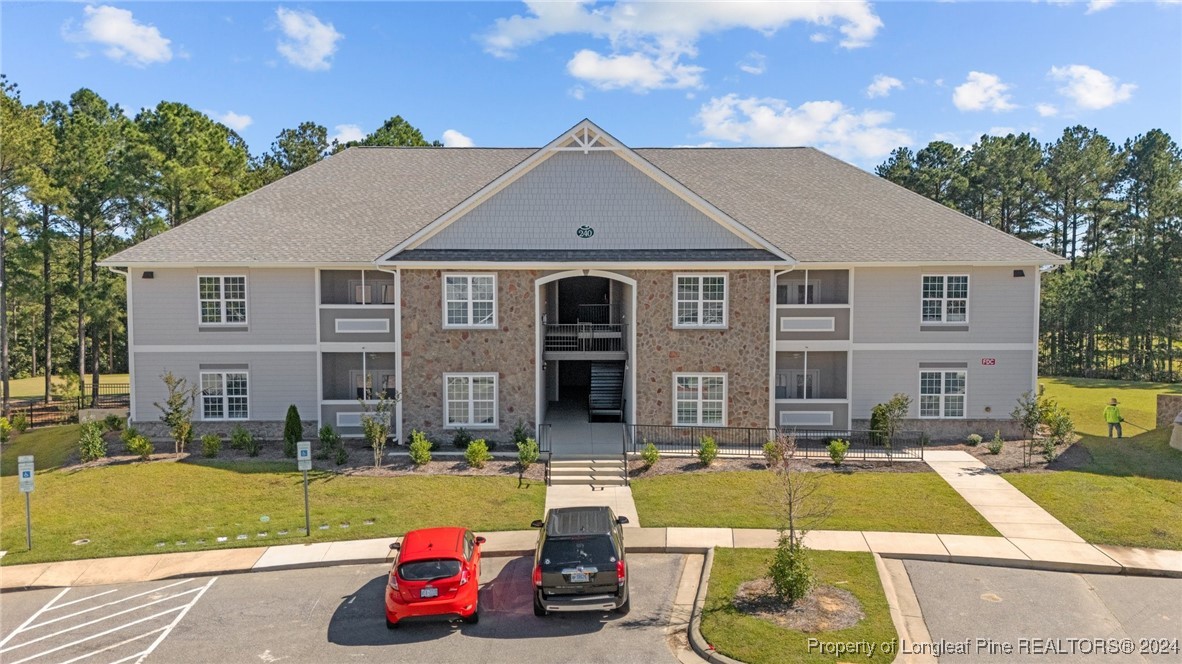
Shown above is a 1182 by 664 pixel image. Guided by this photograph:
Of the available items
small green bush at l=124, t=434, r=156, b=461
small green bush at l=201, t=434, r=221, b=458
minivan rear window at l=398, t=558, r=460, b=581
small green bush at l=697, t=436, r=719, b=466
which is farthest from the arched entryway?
small green bush at l=124, t=434, r=156, b=461

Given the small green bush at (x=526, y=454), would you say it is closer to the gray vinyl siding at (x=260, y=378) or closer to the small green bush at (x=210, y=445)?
the gray vinyl siding at (x=260, y=378)

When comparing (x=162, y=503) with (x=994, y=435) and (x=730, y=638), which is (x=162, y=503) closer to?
(x=730, y=638)

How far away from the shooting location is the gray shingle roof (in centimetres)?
2673

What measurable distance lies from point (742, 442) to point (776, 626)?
43.2 ft

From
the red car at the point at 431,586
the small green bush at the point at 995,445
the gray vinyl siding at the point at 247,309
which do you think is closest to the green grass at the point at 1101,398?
the small green bush at the point at 995,445

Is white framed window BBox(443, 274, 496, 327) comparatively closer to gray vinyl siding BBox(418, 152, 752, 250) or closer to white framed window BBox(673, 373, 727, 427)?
gray vinyl siding BBox(418, 152, 752, 250)

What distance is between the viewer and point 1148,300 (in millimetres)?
45594

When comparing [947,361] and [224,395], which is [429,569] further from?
[947,361]

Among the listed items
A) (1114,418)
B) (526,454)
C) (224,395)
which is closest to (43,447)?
(224,395)

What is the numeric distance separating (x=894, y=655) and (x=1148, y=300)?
149ft

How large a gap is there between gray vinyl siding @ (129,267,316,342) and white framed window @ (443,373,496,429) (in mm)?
5716

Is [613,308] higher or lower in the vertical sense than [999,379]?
higher

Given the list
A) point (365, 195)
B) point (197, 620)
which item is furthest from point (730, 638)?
point (365, 195)

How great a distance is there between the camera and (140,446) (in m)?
24.1
